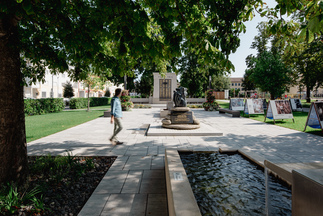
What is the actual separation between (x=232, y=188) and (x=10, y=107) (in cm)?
408

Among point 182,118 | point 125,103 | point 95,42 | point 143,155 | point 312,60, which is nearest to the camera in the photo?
point 95,42

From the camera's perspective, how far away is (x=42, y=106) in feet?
70.1

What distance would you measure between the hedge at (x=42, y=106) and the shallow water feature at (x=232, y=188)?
19986 mm

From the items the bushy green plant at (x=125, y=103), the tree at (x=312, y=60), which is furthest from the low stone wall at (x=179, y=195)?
the tree at (x=312, y=60)

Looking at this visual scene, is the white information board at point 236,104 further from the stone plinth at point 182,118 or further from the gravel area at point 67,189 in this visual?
the gravel area at point 67,189

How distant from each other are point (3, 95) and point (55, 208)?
2053 mm

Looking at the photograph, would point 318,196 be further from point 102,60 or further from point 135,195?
point 102,60

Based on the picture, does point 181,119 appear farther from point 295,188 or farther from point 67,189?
point 295,188

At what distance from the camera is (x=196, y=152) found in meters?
5.10

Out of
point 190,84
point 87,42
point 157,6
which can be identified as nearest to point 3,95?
point 87,42

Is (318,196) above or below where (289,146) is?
above

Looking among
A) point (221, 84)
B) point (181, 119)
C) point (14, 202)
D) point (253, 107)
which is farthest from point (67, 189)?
point (221, 84)

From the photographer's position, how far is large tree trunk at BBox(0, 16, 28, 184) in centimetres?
322

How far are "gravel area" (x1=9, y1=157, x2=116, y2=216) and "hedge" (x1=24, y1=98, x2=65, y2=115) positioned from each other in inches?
722
